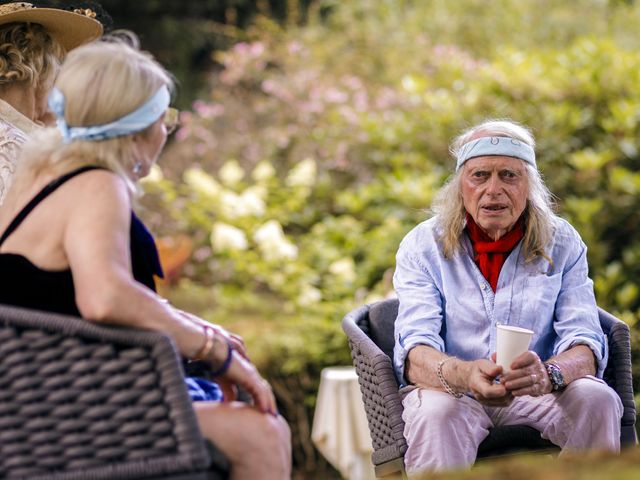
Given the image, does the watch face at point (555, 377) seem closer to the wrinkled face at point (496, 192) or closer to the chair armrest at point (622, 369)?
the chair armrest at point (622, 369)

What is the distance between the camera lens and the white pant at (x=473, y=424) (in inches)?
115

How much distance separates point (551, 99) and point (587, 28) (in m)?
3.95

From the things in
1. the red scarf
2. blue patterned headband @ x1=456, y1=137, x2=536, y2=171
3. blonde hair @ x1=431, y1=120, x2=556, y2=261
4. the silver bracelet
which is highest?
blue patterned headband @ x1=456, y1=137, x2=536, y2=171

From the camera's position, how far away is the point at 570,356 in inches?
120

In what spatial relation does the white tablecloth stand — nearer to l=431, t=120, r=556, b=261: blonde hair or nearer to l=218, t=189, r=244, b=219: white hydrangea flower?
l=431, t=120, r=556, b=261: blonde hair

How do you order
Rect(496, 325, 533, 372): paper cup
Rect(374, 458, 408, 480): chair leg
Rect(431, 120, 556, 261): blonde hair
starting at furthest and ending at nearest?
Rect(431, 120, 556, 261): blonde hair, Rect(374, 458, 408, 480): chair leg, Rect(496, 325, 533, 372): paper cup

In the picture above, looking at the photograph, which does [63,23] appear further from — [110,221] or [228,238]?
[228,238]

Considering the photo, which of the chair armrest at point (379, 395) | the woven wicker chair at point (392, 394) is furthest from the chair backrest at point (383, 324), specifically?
the chair armrest at point (379, 395)

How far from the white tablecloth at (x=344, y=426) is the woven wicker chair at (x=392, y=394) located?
1.60 m

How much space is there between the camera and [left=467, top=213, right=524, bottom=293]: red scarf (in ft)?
10.6

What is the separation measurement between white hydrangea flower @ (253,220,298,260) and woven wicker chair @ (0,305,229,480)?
422cm

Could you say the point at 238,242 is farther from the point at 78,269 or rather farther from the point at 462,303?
the point at 78,269

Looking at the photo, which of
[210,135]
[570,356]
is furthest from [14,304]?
[210,135]

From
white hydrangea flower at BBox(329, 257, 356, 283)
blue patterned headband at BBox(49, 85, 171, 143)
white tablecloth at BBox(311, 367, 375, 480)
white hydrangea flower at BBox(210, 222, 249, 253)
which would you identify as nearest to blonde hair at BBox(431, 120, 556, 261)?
blue patterned headband at BBox(49, 85, 171, 143)
